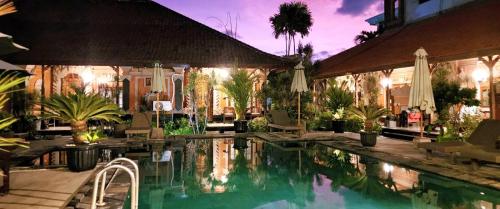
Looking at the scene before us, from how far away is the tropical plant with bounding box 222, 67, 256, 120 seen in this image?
53.6ft

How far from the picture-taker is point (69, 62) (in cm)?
1675

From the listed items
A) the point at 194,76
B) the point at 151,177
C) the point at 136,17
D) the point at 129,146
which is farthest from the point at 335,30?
the point at 151,177

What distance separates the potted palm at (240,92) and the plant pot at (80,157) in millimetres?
9465

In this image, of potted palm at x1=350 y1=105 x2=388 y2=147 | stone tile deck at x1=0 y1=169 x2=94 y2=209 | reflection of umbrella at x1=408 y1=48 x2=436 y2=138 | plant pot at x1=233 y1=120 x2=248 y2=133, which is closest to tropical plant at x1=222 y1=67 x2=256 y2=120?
plant pot at x1=233 y1=120 x2=248 y2=133

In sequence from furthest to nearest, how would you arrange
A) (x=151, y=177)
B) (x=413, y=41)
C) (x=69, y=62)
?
(x=69, y=62) < (x=413, y=41) < (x=151, y=177)

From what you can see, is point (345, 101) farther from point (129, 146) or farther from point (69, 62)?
point (69, 62)

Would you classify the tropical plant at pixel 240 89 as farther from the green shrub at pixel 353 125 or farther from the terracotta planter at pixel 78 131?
the terracotta planter at pixel 78 131

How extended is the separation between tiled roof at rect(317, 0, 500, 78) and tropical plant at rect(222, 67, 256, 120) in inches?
164

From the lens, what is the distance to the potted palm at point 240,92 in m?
16.3

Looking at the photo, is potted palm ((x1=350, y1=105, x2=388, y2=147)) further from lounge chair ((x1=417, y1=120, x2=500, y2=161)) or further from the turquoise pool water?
lounge chair ((x1=417, y1=120, x2=500, y2=161))

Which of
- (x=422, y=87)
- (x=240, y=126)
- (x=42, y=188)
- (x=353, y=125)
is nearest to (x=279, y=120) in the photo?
(x=240, y=126)

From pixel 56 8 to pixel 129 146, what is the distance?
1229cm

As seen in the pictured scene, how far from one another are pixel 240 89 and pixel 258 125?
5.80 feet

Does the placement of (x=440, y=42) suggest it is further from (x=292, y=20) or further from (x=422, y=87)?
(x=292, y=20)
